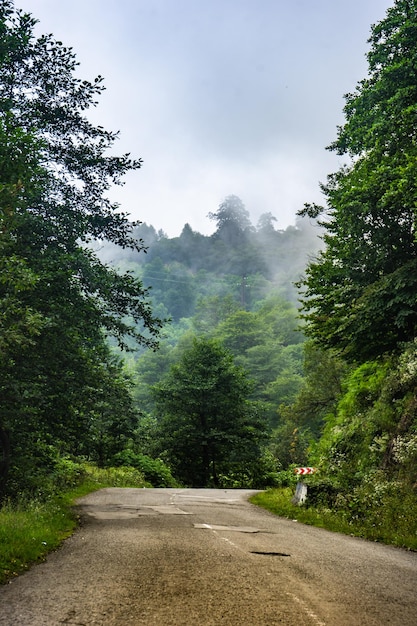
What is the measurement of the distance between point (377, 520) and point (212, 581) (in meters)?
6.99

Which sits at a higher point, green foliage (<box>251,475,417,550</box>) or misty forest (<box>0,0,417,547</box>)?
misty forest (<box>0,0,417,547</box>)

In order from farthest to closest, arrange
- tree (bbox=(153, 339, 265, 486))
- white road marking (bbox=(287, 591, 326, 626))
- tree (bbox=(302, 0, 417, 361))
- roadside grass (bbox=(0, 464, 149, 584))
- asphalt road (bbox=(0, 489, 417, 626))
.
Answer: tree (bbox=(153, 339, 265, 486)) → tree (bbox=(302, 0, 417, 361)) → roadside grass (bbox=(0, 464, 149, 584)) → asphalt road (bbox=(0, 489, 417, 626)) → white road marking (bbox=(287, 591, 326, 626))

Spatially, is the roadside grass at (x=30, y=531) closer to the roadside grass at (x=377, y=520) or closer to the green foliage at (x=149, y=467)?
the roadside grass at (x=377, y=520)

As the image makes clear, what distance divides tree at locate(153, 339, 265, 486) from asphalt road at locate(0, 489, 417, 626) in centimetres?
2668

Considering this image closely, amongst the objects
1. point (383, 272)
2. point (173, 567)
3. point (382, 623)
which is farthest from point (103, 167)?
point (382, 623)

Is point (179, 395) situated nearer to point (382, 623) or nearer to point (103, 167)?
point (103, 167)

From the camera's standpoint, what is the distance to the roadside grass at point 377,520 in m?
10.2

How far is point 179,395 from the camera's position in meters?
38.8

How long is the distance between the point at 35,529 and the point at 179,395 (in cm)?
2981

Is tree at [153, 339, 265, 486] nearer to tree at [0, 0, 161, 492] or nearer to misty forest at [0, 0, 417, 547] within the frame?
misty forest at [0, 0, 417, 547]

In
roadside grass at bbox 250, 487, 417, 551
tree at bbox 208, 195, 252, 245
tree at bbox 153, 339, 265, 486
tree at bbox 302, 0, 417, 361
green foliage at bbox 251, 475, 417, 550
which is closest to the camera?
roadside grass at bbox 250, 487, 417, 551

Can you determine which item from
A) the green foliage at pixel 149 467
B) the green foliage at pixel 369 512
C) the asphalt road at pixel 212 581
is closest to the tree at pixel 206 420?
the green foliage at pixel 149 467

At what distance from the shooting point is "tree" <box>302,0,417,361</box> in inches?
619

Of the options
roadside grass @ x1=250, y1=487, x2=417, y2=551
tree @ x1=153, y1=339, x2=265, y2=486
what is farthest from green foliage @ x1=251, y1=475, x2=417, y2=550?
tree @ x1=153, y1=339, x2=265, y2=486
